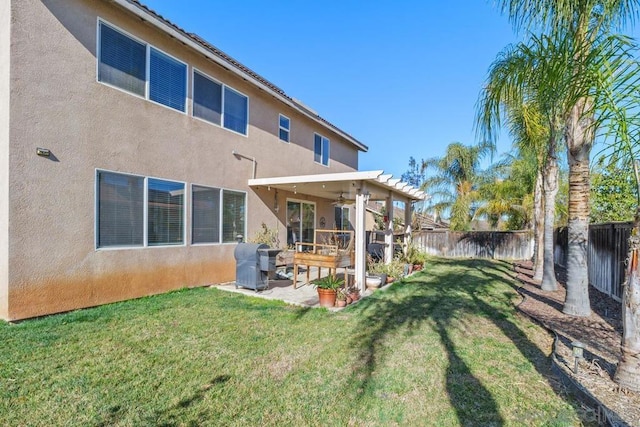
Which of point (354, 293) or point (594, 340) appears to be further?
point (354, 293)

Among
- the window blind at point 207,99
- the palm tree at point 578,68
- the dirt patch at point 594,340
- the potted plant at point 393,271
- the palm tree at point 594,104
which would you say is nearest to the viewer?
the dirt patch at point 594,340

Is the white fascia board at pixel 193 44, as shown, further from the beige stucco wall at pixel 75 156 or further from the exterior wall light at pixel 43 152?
the exterior wall light at pixel 43 152

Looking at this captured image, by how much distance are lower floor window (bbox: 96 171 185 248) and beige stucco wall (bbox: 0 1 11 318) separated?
1.42m

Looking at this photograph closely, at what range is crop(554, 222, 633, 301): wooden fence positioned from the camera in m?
7.95

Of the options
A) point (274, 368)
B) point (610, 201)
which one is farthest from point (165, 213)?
point (610, 201)

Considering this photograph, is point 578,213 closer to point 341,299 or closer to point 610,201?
point 341,299

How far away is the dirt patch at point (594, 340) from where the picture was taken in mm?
3489

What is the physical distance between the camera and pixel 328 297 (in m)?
7.36

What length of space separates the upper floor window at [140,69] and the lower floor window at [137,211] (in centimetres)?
208

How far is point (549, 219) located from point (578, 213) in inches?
143

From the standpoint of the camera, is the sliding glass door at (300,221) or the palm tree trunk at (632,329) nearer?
the palm tree trunk at (632,329)

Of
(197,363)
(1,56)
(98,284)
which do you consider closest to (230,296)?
(98,284)

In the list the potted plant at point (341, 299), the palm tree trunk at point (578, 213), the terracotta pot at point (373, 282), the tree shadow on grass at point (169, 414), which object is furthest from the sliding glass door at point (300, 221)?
the tree shadow on grass at point (169, 414)

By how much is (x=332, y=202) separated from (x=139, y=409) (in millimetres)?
13108
